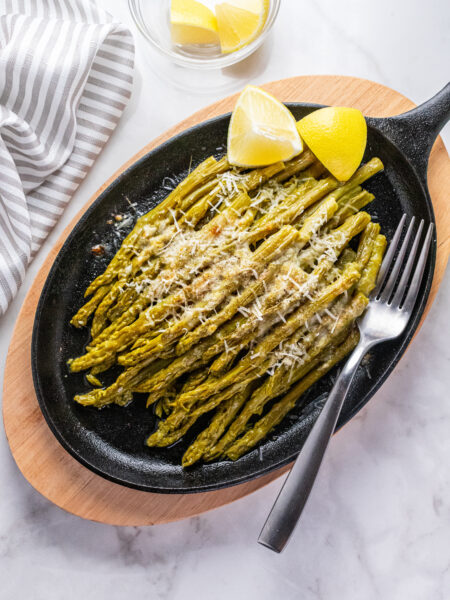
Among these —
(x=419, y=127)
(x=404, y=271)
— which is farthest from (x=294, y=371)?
(x=419, y=127)

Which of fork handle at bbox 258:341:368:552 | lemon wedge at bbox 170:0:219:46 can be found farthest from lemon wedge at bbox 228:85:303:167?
fork handle at bbox 258:341:368:552

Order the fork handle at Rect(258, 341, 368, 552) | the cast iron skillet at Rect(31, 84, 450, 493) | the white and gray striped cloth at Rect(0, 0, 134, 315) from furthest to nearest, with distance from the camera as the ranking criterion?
the white and gray striped cloth at Rect(0, 0, 134, 315), the cast iron skillet at Rect(31, 84, 450, 493), the fork handle at Rect(258, 341, 368, 552)

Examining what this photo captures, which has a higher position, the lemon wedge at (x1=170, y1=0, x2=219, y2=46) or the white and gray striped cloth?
the lemon wedge at (x1=170, y1=0, x2=219, y2=46)

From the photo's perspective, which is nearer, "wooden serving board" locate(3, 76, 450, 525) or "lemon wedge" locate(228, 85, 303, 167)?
"lemon wedge" locate(228, 85, 303, 167)

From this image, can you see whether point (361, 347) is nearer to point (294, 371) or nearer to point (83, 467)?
point (294, 371)

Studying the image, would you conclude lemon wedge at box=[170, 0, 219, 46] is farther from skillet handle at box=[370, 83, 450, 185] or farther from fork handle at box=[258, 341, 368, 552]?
fork handle at box=[258, 341, 368, 552]

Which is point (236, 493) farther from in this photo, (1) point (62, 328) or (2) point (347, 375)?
(1) point (62, 328)

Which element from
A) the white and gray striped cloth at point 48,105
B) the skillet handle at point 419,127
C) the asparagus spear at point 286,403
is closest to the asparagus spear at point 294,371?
the asparagus spear at point 286,403
